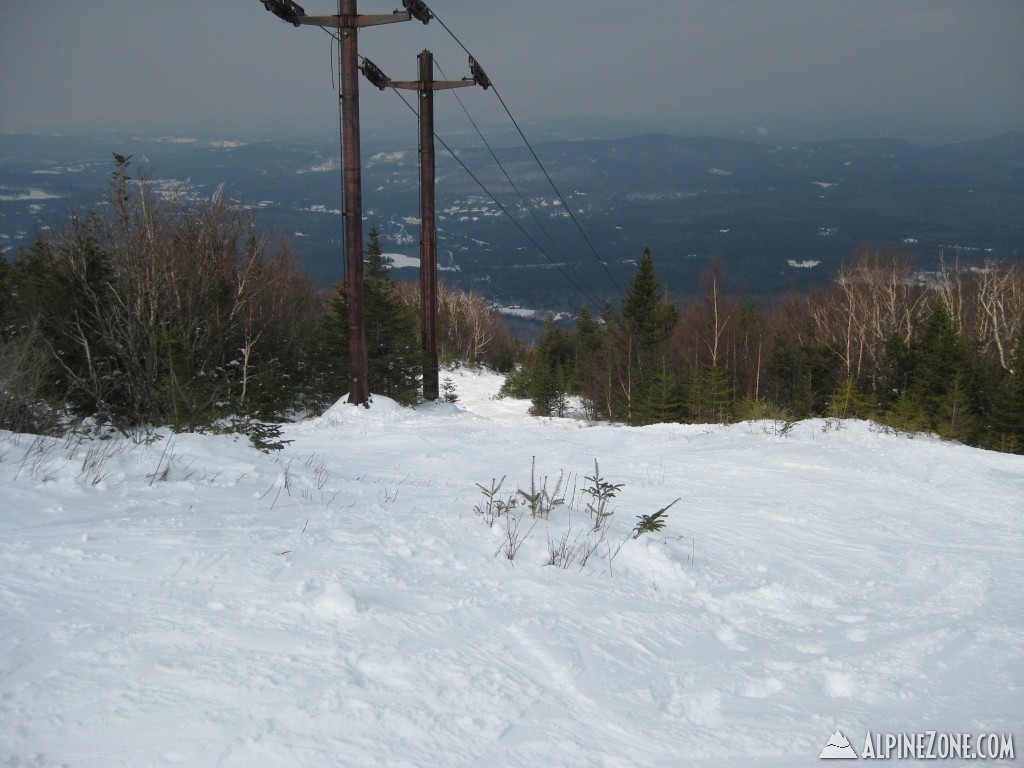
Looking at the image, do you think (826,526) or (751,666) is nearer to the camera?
(751,666)

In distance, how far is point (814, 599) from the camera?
4.54m

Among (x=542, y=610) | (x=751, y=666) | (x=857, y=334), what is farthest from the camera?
(x=857, y=334)

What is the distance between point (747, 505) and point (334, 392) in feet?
66.6

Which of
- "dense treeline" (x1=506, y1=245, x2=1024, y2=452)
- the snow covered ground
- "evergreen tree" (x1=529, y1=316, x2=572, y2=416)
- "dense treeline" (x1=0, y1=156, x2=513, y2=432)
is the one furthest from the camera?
"evergreen tree" (x1=529, y1=316, x2=572, y2=416)

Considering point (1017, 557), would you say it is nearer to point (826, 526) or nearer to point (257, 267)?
point (826, 526)

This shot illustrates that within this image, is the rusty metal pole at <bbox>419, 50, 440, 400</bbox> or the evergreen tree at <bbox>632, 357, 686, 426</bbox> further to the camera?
the evergreen tree at <bbox>632, 357, 686, 426</bbox>

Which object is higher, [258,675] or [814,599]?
[258,675]

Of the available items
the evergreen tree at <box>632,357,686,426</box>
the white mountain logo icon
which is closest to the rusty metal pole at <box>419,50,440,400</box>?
the evergreen tree at <box>632,357,686,426</box>

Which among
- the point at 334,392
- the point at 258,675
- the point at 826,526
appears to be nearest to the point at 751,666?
the point at 258,675

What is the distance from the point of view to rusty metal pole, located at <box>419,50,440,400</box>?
58.1ft

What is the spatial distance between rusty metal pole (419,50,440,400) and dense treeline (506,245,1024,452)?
35.6 ft

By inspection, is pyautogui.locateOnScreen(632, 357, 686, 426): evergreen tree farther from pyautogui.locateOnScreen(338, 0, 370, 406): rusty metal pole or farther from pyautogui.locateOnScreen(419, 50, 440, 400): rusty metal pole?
pyautogui.locateOnScreen(338, 0, 370, 406): rusty metal pole

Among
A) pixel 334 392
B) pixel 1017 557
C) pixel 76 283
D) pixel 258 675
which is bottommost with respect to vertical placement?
pixel 334 392

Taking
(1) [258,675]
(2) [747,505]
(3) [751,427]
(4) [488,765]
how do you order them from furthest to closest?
(3) [751,427] < (2) [747,505] < (1) [258,675] < (4) [488,765]
